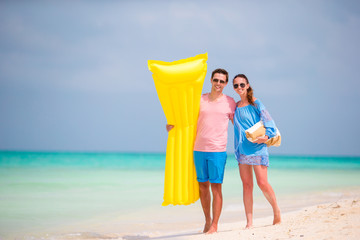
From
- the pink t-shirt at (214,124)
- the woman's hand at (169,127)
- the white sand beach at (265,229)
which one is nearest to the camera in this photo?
the white sand beach at (265,229)

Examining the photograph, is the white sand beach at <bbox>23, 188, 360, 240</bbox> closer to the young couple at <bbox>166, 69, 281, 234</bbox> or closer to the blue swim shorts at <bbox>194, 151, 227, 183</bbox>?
the young couple at <bbox>166, 69, 281, 234</bbox>

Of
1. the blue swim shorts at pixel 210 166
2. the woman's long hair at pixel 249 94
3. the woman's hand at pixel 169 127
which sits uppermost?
the woman's long hair at pixel 249 94

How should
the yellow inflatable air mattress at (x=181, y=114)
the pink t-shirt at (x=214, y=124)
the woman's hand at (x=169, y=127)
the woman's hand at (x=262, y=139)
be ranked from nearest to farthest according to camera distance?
1. the woman's hand at (x=262, y=139)
2. the pink t-shirt at (x=214, y=124)
3. the yellow inflatable air mattress at (x=181, y=114)
4. the woman's hand at (x=169, y=127)

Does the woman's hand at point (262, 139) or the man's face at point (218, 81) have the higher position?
the man's face at point (218, 81)

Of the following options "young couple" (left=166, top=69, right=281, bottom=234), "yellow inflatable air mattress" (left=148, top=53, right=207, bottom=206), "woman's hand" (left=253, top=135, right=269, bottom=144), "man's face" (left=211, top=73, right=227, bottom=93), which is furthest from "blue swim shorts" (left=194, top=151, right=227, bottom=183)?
"man's face" (left=211, top=73, right=227, bottom=93)

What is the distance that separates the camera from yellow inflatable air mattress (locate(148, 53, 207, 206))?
4031mm

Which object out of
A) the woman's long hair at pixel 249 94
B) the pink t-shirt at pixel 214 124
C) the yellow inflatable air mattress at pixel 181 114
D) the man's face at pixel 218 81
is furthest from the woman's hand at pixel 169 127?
the woman's long hair at pixel 249 94

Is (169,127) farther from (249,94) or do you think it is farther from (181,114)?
(249,94)

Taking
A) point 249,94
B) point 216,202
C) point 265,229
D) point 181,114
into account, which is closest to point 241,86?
point 249,94

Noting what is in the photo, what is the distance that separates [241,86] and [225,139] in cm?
54

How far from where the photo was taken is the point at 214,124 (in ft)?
12.6

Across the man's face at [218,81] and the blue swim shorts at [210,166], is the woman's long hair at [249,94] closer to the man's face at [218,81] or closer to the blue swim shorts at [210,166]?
the man's face at [218,81]

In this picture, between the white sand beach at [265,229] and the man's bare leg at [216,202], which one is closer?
the white sand beach at [265,229]

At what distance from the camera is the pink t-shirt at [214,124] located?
12.5ft
